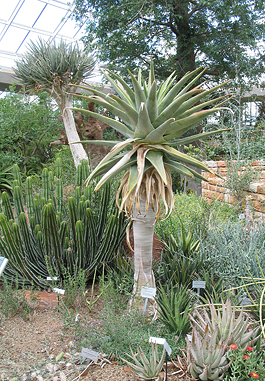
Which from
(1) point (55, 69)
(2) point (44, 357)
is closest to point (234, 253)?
(2) point (44, 357)

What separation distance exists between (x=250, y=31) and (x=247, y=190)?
5331mm

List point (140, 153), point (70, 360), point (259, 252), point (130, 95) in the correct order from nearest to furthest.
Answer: point (70, 360) → point (140, 153) → point (130, 95) → point (259, 252)

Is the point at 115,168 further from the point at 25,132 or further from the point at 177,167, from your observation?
the point at 25,132

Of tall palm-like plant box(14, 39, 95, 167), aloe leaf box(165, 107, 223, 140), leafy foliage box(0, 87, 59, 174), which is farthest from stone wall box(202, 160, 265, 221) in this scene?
leafy foliage box(0, 87, 59, 174)

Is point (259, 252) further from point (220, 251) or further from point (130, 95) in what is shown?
point (130, 95)

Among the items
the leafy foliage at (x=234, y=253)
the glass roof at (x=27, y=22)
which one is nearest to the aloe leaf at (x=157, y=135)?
the leafy foliage at (x=234, y=253)

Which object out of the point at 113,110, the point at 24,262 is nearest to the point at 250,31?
the point at 113,110

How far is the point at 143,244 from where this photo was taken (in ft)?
9.07

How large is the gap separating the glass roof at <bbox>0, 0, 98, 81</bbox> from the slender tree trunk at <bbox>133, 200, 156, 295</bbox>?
11.5 meters

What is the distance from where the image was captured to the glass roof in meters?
12.5

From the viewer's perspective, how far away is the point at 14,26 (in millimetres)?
13156

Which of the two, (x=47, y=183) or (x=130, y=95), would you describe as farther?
(x=47, y=183)

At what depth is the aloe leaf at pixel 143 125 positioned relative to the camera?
2.37 meters

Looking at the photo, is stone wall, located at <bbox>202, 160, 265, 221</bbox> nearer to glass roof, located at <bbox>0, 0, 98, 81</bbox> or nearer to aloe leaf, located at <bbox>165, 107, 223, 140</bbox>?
aloe leaf, located at <bbox>165, 107, 223, 140</bbox>
